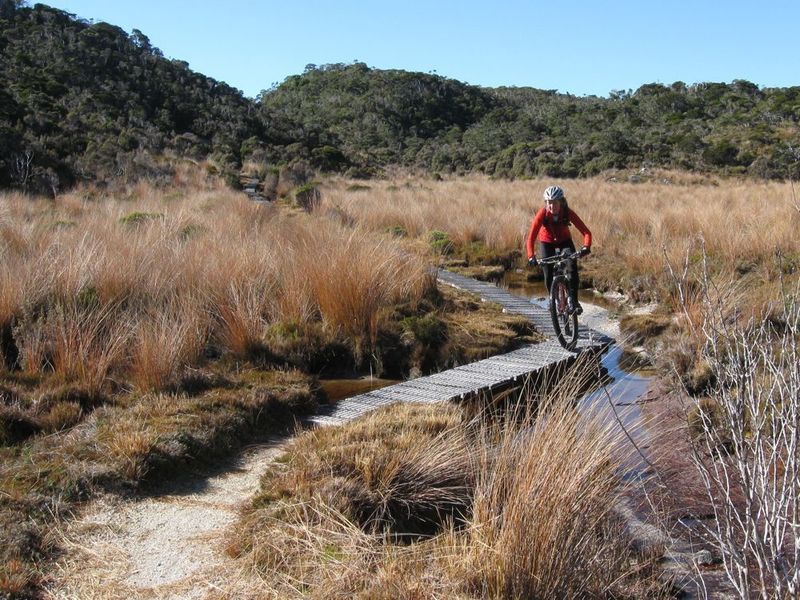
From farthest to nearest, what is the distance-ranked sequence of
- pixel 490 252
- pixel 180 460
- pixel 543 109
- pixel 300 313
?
pixel 543 109
pixel 490 252
pixel 300 313
pixel 180 460

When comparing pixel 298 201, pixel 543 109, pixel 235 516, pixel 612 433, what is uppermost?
pixel 543 109

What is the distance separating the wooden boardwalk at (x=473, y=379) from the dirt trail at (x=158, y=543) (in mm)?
1394

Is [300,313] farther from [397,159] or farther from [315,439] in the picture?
[397,159]

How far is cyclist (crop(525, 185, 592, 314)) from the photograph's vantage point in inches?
337

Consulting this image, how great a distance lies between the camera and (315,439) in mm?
5441

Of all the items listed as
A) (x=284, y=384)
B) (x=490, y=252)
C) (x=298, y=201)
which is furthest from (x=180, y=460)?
(x=298, y=201)

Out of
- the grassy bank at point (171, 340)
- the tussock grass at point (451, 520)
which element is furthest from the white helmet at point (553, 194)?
the tussock grass at point (451, 520)

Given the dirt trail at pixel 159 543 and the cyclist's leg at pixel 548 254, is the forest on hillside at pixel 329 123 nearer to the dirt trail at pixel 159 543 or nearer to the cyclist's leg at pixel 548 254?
the cyclist's leg at pixel 548 254

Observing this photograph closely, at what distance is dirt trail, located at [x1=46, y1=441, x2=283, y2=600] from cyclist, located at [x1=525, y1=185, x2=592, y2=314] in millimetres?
4526

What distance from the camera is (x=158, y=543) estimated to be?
4.32 metres

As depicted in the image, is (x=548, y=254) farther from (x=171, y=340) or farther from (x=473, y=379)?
(x=171, y=340)

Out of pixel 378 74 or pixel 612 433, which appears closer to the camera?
pixel 612 433

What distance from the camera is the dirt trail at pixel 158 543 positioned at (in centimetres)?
387

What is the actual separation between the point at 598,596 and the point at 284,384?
3786 mm
